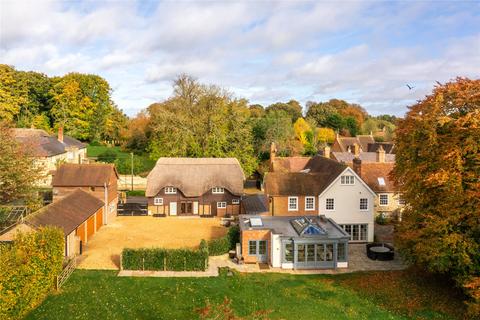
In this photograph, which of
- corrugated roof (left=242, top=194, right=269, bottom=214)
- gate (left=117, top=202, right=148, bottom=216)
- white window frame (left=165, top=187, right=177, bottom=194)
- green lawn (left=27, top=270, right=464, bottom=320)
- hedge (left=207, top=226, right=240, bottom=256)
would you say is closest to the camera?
green lawn (left=27, top=270, right=464, bottom=320)

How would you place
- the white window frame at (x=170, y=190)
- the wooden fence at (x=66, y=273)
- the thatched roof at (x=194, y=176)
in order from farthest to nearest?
the white window frame at (x=170, y=190), the thatched roof at (x=194, y=176), the wooden fence at (x=66, y=273)

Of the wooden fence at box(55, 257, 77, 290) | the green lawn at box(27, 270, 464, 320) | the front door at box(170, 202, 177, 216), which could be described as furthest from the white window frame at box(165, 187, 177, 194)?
the green lawn at box(27, 270, 464, 320)

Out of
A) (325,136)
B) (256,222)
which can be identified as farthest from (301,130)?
(256,222)

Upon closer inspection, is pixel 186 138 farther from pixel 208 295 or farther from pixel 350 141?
pixel 350 141

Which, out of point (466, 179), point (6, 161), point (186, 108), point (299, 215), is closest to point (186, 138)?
point (186, 108)

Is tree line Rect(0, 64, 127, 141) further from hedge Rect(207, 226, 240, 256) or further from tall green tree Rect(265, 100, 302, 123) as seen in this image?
hedge Rect(207, 226, 240, 256)

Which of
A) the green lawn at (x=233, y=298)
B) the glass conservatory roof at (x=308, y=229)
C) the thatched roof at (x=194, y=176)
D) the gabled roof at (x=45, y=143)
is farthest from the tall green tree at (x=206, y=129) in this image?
the green lawn at (x=233, y=298)

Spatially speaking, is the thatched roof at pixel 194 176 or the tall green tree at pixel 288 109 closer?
the thatched roof at pixel 194 176

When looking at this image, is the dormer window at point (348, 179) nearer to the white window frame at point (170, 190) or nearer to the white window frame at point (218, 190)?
the white window frame at point (218, 190)
